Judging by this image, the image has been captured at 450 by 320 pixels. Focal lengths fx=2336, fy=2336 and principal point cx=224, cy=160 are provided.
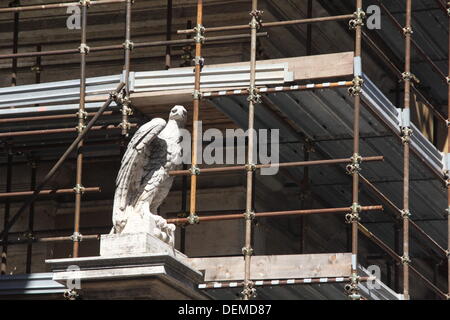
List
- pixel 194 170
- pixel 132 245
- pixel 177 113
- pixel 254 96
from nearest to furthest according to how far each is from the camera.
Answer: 1. pixel 132 245
2. pixel 177 113
3. pixel 194 170
4. pixel 254 96

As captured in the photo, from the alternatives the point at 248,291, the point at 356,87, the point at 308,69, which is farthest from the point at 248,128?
the point at 248,291

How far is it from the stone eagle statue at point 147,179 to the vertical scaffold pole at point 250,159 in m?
1.15

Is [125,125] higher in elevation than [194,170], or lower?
higher

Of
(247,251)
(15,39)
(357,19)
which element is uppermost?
(15,39)

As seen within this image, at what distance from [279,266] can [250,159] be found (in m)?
1.63

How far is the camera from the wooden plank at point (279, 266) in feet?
109

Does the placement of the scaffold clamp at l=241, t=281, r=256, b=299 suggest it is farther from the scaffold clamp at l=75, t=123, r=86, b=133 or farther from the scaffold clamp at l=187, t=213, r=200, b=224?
the scaffold clamp at l=75, t=123, r=86, b=133

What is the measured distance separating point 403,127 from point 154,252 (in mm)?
5235

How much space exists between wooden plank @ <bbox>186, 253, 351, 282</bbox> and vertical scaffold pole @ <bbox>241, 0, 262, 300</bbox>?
212 mm

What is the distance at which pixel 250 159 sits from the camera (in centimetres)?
3388

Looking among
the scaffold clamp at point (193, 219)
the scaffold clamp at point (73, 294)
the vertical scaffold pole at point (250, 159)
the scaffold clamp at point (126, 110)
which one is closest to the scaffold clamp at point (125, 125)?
the scaffold clamp at point (126, 110)

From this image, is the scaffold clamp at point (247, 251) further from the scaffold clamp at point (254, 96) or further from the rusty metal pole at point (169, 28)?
the rusty metal pole at point (169, 28)

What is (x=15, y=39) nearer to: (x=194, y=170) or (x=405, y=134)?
(x=194, y=170)

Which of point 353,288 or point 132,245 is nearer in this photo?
point 132,245
